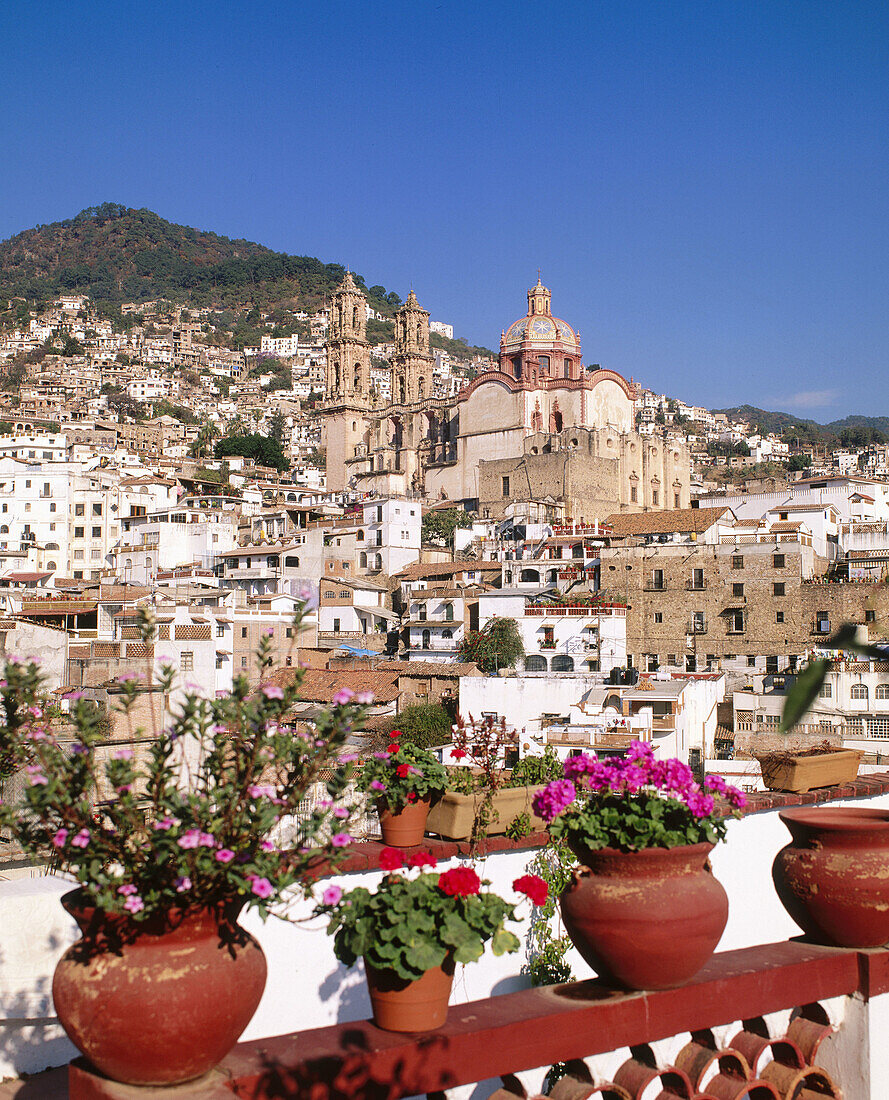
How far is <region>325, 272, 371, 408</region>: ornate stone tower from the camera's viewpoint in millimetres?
81250

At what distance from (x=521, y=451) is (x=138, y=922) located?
58105 mm

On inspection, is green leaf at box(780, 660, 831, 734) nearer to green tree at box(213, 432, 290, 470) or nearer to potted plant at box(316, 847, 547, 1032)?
potted plant at box(316, 847, 547, 1032)

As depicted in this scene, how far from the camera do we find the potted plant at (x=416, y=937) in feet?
10.1

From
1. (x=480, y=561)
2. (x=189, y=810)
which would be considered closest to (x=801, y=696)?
(x=189, y=810)

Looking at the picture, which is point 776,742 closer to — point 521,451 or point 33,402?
point 521,451

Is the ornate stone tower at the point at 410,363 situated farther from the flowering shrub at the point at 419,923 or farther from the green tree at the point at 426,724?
the flowering shrub at the point at 419,923

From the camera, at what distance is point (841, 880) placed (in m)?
3.84

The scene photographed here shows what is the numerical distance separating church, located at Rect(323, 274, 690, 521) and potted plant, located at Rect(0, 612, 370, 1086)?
47.2 m

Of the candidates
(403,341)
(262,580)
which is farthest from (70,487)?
(403,341)

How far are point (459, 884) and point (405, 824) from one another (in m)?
1.97

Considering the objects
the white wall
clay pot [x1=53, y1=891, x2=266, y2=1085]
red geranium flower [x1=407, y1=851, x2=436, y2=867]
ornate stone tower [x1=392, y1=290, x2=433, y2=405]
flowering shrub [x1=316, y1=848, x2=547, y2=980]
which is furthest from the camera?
ornate stone tower [x1=392, y1=290, x2=433, y2=405]

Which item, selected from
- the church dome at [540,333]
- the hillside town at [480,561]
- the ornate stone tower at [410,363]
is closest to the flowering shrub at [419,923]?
the hillside town at [480,561]

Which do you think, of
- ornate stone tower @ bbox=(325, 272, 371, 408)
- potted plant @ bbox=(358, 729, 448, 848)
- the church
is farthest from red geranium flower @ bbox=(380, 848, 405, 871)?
ornate stone tower @ bbox=(325, 272, 371, 408)

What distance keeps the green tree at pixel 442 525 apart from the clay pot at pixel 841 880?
4681 cm
